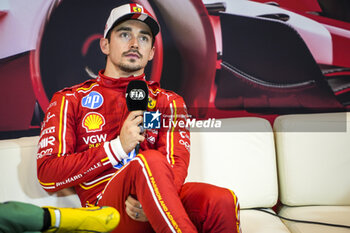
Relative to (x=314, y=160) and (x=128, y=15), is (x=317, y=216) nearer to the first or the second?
(x=314, y=160)

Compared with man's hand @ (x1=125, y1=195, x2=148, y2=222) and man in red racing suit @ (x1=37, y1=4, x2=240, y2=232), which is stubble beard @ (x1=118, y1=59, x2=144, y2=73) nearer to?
man in red racing suit @ (x1=37, y1=4, x2=240, y2=232)

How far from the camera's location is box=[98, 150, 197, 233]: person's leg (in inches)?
47.9

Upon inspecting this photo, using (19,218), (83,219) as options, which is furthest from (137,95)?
(19,218)

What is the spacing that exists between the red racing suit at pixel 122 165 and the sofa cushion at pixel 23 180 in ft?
0.27

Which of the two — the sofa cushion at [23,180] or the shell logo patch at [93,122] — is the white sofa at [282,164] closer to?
the shell logo patch at [93,122]

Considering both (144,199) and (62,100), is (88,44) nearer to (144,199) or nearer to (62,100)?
(62,100)

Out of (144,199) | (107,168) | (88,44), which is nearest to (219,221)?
(144,199)

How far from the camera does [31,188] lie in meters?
1.59

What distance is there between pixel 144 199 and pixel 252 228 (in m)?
0.64

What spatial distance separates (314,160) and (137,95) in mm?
1090

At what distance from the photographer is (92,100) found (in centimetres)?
168

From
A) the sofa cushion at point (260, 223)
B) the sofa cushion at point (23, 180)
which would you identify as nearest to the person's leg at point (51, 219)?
the sofa cushion at point (23, 180)

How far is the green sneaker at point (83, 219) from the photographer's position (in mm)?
1122

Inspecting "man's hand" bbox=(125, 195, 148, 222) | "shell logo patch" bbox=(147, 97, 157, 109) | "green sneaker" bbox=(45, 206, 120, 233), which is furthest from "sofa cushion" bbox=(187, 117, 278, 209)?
"green sneaker" bbox=(45, 206, 120, 233)
